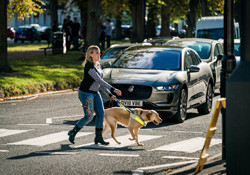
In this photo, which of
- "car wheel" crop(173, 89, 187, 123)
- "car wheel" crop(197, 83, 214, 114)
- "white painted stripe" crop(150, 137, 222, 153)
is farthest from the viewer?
"car wheel" crop(197, 83, 214, 114)

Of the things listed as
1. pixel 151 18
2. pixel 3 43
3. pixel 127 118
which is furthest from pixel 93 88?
pixel 151 18

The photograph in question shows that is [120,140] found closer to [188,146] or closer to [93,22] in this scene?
[188,146]

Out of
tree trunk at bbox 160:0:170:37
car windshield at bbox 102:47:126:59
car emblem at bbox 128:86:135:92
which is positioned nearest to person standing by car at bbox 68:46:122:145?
car emblem at bbox 128:86:135:92

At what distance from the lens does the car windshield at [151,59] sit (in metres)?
14.1

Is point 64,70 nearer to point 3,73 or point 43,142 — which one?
point 3,73

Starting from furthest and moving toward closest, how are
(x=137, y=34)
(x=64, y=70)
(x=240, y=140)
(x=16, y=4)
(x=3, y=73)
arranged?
1. (x=137, y=34)
2. (x=16, y=4)
3. (x=64, y=70)
4. (x=3, y=73)
5. (x=240, y=140)

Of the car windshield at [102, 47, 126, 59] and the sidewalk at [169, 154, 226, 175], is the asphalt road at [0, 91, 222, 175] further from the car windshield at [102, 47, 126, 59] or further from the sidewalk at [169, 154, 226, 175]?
the car windshield at [102, 47, 126, 59]

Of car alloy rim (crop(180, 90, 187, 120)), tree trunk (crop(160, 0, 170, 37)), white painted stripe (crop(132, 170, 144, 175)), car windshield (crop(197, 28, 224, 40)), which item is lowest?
white painted stripe (crop(132, 170, 144, 175))

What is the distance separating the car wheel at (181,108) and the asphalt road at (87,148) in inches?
6.6

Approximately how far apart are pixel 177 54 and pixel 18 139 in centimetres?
509

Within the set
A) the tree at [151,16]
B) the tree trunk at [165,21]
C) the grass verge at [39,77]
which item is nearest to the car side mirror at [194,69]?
the grass verge at [39,77]

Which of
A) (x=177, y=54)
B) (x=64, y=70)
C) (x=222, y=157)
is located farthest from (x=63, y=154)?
(x=64, y=70)

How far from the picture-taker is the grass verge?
61.9 feet

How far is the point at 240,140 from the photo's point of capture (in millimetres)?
6910
